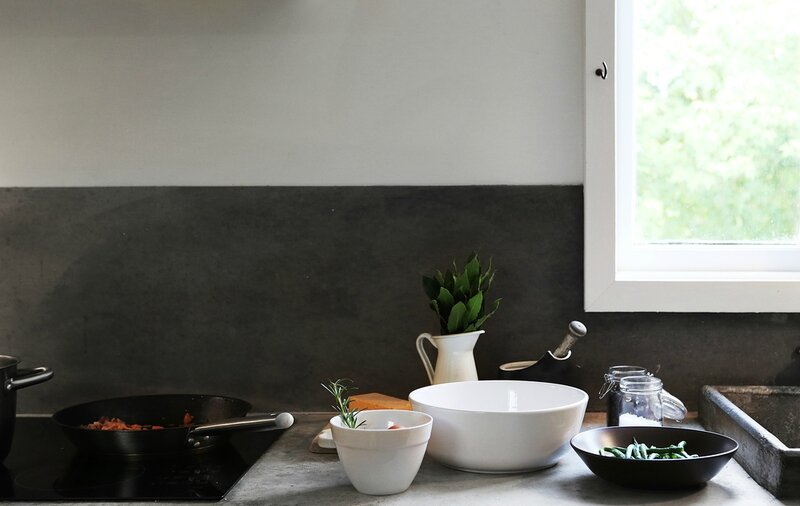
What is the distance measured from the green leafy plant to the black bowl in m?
0.35

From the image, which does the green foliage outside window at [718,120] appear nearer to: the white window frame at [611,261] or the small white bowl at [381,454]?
the white window frame at [611,261]

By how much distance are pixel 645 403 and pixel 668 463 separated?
0.30 m

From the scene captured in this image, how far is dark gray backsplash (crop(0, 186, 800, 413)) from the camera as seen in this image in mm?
1746

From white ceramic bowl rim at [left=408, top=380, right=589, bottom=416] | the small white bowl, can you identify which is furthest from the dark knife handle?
the small white bowl

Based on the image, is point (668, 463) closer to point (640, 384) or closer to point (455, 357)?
point (640, 384)

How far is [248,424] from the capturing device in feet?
4.57

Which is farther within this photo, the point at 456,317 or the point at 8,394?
the point at 456,317

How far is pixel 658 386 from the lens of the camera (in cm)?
151

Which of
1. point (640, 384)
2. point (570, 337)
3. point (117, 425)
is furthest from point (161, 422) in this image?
point (640, 384)

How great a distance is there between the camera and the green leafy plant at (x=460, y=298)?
1.61 metres

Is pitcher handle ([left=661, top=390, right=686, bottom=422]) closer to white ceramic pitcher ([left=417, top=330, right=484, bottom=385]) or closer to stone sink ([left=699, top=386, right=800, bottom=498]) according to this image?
stone sink ([left=699, top=386, right=800, bottom=498])

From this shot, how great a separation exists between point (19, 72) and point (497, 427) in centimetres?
126

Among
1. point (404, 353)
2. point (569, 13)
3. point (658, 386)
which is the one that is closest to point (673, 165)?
point (569, 13)

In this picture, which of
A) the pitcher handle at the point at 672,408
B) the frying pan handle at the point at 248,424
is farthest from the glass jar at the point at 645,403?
the frying pan handle at the point at 248,424
